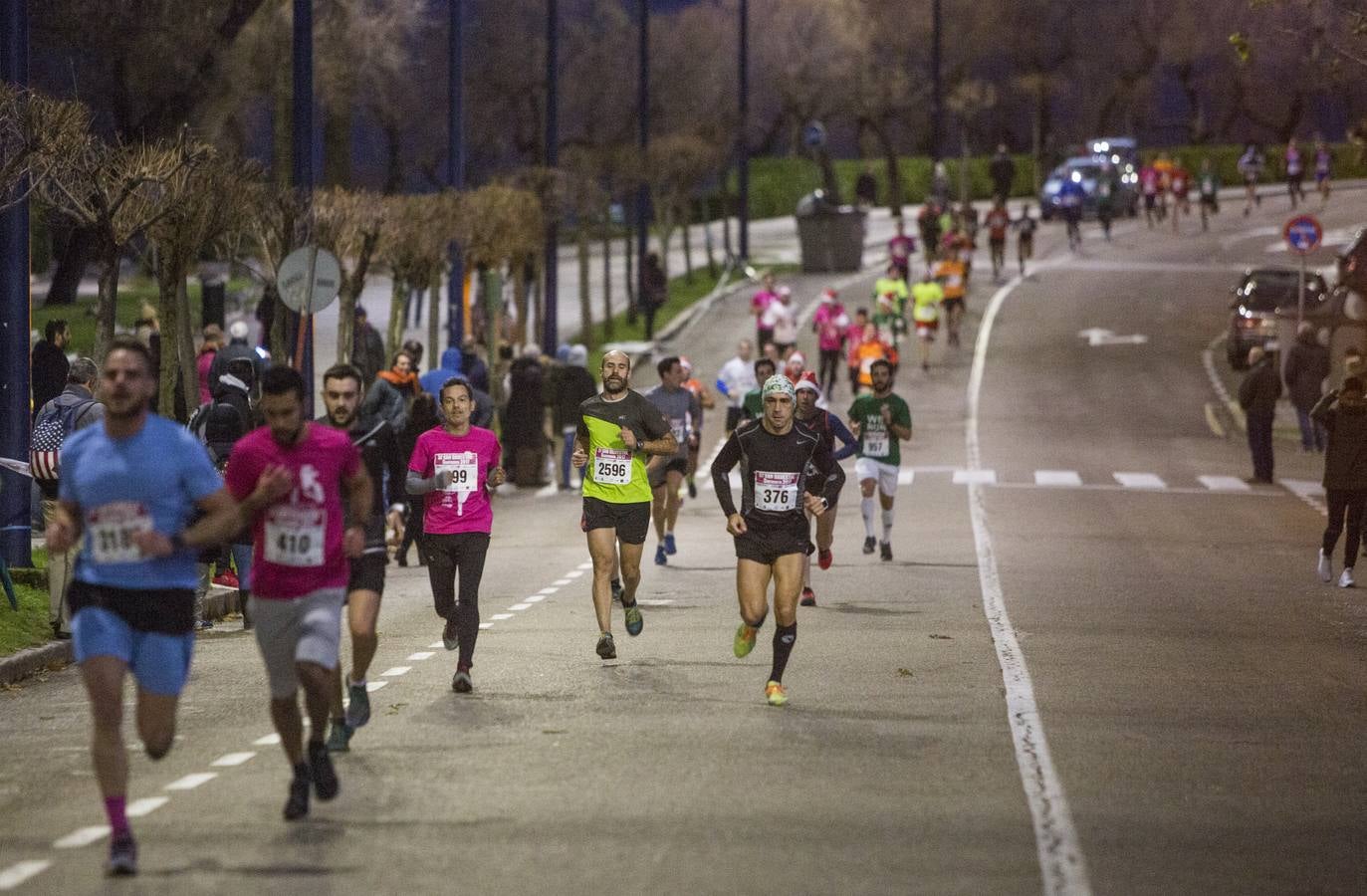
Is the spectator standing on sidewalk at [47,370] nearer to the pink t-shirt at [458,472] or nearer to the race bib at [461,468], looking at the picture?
the pink t-shirt at [458,472]

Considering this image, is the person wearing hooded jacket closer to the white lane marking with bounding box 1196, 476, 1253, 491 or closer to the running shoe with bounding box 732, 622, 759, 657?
the running shoe with bounding box 732, 622, 759, 657

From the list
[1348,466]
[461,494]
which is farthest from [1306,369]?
[461,494]

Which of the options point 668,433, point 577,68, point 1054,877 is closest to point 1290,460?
point 668,433

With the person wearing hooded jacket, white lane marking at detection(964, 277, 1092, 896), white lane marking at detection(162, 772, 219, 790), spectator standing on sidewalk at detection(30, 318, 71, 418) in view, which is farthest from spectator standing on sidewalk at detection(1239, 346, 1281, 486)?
white lane marking at detection(162, 772, 219, 790)

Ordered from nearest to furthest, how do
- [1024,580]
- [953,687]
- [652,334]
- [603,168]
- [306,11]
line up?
[953,687]
[1024,580]
[306,11]
[652,334]
[603,168]

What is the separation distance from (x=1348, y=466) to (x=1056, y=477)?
12042 millimetres

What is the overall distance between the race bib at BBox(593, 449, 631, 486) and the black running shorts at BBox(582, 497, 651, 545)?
0.44 ft

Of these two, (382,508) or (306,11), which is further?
(306,11)

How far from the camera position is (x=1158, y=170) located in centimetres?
7275

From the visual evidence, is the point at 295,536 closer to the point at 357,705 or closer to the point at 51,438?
the point at 357,705

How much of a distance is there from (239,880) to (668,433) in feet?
22.8

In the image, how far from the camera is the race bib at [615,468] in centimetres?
1452

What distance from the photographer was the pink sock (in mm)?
8195

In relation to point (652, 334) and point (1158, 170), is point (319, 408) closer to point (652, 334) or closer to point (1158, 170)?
point (652, 334)
